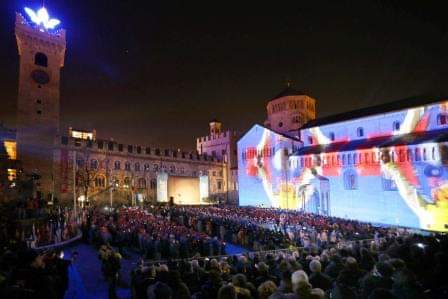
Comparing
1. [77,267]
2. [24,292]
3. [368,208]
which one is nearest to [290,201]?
[368,208]

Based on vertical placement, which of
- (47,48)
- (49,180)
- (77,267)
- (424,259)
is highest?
(47,48)

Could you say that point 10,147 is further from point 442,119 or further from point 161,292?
point 442,119

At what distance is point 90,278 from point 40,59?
Answer: 4268 cm

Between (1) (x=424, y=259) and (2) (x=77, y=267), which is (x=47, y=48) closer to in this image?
(2) (x=77, y=267)

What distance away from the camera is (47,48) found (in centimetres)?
4550

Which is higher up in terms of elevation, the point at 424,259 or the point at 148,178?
the point at 148,178

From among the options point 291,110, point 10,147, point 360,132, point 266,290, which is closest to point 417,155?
point 360,132

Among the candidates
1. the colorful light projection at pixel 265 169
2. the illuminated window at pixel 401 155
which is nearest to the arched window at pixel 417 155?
the illuminated window at pixel 401 155

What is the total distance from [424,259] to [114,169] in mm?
47543

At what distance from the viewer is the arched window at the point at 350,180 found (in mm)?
36513

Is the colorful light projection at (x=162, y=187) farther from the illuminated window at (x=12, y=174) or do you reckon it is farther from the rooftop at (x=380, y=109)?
the rooftop at (x=380, y=109)

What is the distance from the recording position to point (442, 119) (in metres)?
31.9

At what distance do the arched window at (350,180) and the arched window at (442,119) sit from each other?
10.0 meters

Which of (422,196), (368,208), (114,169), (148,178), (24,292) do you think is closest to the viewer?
(24,292)
